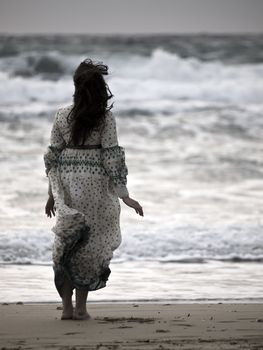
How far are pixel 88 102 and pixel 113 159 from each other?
0.32 m

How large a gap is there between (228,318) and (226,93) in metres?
15.3

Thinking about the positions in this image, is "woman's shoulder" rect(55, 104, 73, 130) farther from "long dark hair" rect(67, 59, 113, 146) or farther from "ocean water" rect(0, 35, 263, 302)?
"ocean water" rect(0, 35, 263, 302)

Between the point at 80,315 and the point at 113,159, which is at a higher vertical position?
the point at 113,159

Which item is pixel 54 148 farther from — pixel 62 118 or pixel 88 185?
pixel 88 185

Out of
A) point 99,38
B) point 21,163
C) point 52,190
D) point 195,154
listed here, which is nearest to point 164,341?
point 52,190

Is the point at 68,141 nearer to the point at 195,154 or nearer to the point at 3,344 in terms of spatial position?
the point at 3,344

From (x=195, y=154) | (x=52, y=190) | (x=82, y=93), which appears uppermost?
(x=82, y=93)

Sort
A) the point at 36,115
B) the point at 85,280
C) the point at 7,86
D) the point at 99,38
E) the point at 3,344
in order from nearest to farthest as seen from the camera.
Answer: the point at 3,344 → the point at 85,280 → the point at 36,115 → the point at 7,86 → the point at 99,38

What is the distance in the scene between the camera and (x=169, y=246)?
9016 mm

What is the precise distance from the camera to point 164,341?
4.68 meters

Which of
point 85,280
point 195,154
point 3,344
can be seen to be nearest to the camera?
point 3,344

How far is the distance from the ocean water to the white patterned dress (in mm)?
1197

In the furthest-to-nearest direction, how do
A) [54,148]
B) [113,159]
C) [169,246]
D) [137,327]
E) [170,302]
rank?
[169,246] → [170,302] → [54,148] → [113,159] → [137,327]

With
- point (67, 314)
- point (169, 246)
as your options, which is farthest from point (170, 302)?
point (169, 246)
